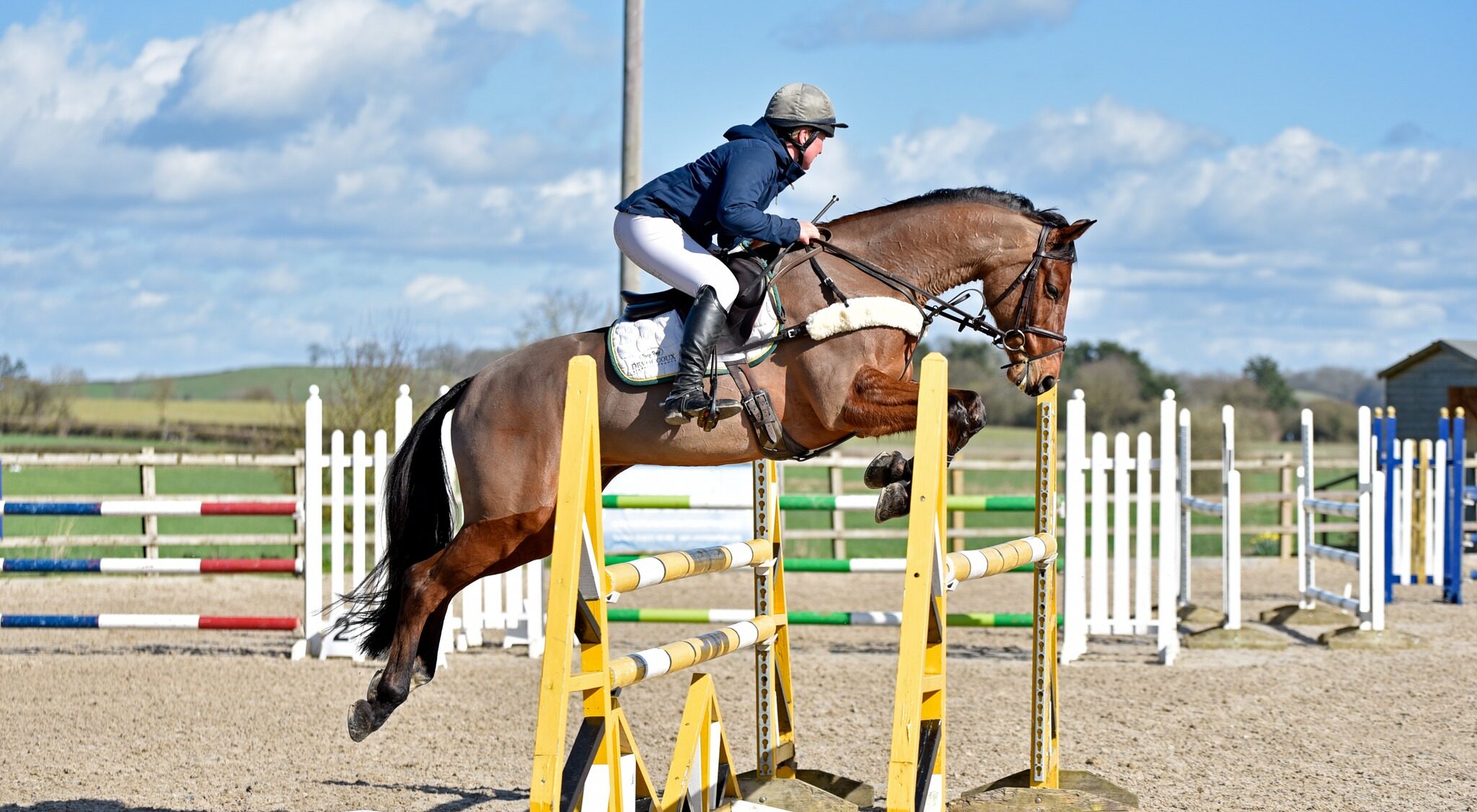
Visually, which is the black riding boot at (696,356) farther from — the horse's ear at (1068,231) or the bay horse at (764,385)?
the horse's ear at (1068,231)

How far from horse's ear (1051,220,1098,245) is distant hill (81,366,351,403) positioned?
31037mm

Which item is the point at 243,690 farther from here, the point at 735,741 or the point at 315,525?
the point at 735,741

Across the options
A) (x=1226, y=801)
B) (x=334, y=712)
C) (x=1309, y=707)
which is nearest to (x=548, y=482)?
(x=1226, y=801)

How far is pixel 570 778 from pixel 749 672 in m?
5.11

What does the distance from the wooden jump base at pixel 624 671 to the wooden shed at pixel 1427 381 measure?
16871mm

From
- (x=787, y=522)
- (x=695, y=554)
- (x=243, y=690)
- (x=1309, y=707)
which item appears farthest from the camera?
(x=787, y=522)

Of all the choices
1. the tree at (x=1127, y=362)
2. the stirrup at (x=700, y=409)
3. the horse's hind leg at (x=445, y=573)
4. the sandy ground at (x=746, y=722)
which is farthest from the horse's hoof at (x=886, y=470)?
the tree at (x=1127, y=362)

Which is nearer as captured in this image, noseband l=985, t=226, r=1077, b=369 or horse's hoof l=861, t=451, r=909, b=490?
horse's hoof l=861, t=451, r=909, b=490

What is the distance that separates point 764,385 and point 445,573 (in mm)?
1283

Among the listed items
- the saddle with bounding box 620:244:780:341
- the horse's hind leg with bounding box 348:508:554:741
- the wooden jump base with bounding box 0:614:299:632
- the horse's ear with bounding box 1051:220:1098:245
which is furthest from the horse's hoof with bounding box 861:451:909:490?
the wooden jump base with bounding box 0:614:299:632

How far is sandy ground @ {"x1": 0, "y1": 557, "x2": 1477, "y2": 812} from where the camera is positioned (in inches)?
197

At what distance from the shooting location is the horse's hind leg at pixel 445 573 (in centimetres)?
426

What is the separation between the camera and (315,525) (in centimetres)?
810

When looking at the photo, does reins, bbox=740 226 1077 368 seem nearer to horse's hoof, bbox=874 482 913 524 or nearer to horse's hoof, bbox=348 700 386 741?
horse's hoof, bbox=874 482 913 524
